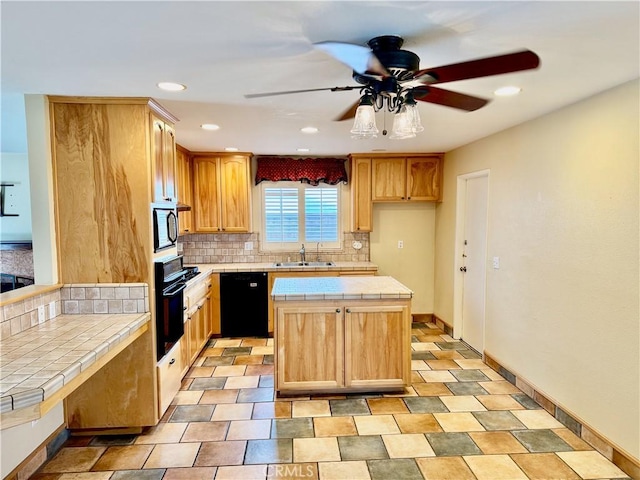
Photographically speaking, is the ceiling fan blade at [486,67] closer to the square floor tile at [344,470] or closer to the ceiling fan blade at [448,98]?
the ceiling fan blade at [448,98]

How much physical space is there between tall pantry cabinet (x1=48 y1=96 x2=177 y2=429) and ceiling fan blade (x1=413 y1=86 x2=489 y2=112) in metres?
1.84

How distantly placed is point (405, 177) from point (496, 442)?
333cm

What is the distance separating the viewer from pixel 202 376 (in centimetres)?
366

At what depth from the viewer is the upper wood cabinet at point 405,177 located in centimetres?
504

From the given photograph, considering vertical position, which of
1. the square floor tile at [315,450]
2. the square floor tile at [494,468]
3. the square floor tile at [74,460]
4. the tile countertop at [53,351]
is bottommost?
the square floor tile at [74,460]

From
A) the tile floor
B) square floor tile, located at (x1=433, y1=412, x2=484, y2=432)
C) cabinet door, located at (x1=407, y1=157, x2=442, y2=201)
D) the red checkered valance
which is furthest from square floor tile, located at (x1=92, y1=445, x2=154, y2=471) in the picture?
cabinet door, located at (x1=407, y1=157, x2=442, y2=201)

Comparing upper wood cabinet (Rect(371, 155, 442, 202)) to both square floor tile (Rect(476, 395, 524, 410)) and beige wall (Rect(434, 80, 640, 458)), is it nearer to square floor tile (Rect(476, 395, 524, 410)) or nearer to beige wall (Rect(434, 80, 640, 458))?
beige wall (Rect(434, 80, 640, 458))

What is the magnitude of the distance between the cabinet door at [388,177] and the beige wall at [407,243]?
0.31 m

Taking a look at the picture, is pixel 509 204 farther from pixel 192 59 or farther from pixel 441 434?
pixel 192 59

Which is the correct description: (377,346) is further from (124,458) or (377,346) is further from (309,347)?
(124,458)

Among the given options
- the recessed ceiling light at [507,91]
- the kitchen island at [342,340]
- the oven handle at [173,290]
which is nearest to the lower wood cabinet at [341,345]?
the kitchen island at [342,340]

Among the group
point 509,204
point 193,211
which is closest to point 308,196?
point 193,211

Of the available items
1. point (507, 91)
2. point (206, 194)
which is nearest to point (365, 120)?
point (507, 91)

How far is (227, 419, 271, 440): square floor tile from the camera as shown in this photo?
267 centimetres
